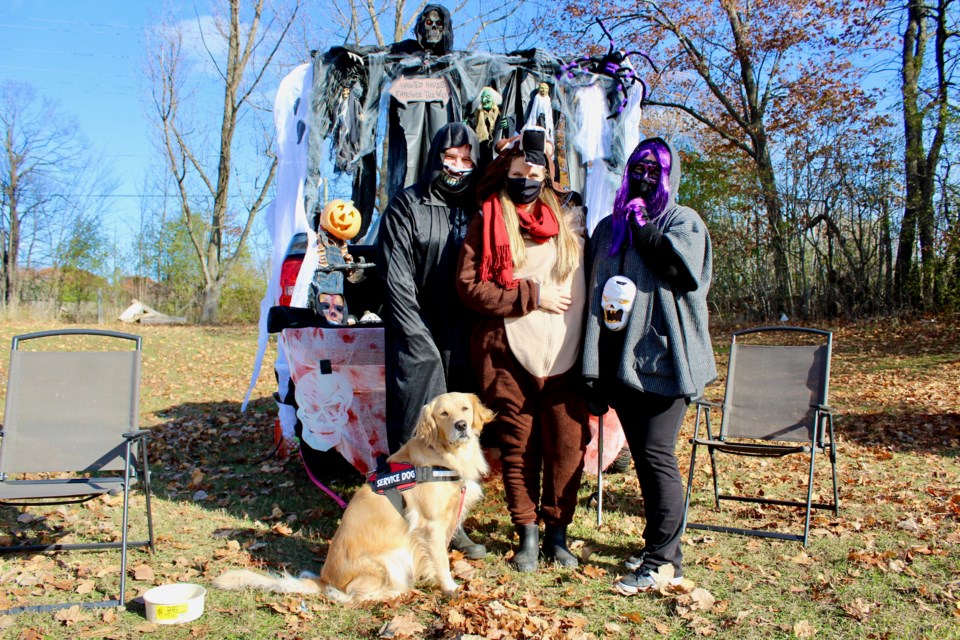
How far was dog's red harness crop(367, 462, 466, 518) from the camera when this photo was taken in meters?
3.01

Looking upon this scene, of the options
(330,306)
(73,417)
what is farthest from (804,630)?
(73,417)

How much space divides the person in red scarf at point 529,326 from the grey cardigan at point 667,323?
0.56 ft

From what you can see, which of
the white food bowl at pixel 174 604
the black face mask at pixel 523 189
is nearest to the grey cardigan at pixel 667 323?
the black face mask at pixel 523 189

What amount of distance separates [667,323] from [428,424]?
1.10 metres

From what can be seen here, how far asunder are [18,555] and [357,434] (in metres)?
1.77

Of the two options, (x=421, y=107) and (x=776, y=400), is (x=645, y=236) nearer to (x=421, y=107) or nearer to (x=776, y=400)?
(x=776, y=400)

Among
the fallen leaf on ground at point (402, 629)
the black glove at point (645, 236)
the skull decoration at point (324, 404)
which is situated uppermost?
the black glove at point (645, 236)

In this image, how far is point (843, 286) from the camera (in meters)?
14.1

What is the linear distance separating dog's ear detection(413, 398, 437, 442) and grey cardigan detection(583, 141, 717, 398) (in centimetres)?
69

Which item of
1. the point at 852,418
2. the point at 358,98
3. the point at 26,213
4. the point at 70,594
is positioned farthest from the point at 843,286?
the point at 26,213

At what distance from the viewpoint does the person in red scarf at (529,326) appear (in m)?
3.10

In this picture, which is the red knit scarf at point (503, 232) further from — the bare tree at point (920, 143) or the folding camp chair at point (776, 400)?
the bare tree at point (920, 143)

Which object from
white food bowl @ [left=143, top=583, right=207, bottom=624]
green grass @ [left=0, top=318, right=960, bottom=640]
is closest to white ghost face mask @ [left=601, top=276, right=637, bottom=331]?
green grass @ [left=0, top=318, right=960, bottom=640]

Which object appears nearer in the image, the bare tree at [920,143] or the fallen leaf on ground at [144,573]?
the fallen leaf on ground at [144,573]
